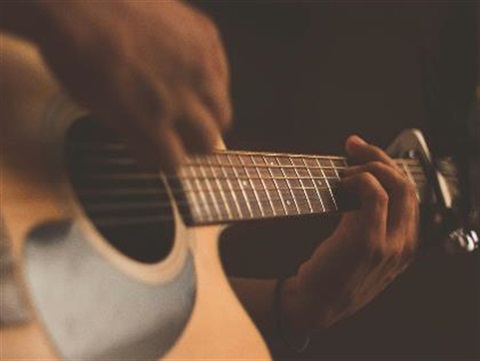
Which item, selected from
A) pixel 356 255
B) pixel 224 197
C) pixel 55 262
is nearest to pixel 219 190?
pixel 224 197

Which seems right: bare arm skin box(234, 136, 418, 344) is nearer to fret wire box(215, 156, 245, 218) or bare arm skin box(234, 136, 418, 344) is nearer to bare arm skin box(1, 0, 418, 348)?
fret wire box(215, 156, 245, 218)

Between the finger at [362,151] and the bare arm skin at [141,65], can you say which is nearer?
the bare arm skin at [141,65]

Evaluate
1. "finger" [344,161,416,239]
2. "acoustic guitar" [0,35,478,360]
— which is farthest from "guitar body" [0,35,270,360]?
"finger" [344,161,416,239]

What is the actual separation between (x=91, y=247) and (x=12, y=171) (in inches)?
2.4

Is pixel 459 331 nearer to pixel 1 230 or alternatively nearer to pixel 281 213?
pixel 281 213

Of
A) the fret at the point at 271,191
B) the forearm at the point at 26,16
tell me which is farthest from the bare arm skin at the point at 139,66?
the fret at the point at 271,191

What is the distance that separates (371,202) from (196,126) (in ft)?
0.86

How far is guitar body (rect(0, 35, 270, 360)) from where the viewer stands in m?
0.32

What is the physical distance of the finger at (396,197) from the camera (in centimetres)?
58

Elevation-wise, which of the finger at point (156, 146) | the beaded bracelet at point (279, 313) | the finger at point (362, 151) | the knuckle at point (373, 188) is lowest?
the beaded bracelet at point (279, 313)

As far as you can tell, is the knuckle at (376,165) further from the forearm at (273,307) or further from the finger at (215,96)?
the finger at (215,96)

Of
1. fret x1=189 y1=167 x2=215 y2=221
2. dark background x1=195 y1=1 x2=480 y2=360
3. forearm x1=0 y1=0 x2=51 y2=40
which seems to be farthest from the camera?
dark background x1=195 y1=1 x2=480 y2=360

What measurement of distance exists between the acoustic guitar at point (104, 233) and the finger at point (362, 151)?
0.12 m

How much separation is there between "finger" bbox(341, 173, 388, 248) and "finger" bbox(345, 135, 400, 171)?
2 cm
